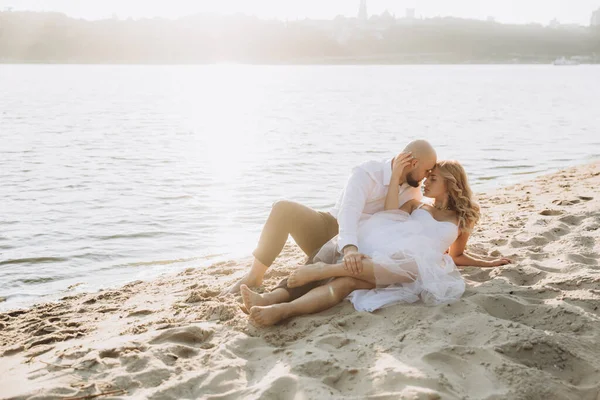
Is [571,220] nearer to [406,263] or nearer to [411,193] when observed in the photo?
[411,193]

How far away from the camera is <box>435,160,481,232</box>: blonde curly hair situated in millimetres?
4430

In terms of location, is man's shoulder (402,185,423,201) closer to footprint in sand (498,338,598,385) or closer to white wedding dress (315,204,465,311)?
white wedding dress (315,204,465,311)

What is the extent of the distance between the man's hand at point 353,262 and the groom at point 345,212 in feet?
0.36

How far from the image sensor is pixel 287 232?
4.61 meters

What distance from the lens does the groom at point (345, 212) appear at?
169 inches

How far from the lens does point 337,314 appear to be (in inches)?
156

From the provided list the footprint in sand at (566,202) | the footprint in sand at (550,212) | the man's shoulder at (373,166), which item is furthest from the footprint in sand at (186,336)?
the footprint in sand at (566,202)

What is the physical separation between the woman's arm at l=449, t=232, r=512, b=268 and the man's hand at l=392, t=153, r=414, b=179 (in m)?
0.77

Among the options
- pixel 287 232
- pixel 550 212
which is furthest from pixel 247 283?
pixel 550 212

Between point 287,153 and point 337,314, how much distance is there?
1071cm

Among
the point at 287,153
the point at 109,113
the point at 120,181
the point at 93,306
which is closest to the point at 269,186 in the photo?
the point at 120,181

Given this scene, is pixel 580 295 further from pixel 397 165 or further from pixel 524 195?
pixel 524 195

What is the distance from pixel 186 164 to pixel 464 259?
29.6 feet

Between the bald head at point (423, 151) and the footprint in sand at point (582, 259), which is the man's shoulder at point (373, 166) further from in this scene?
the footprint in sand at point (582, 259)
